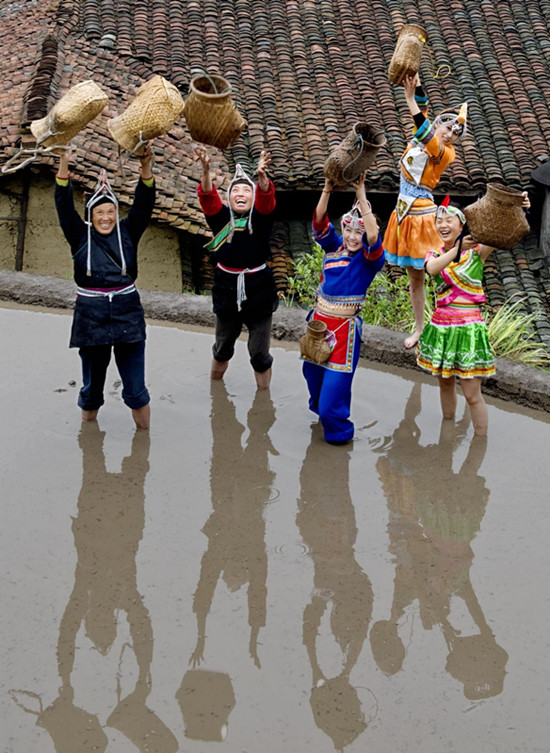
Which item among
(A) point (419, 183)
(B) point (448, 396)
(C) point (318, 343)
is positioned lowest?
(B) point (448, 396)

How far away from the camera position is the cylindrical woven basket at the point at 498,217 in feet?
17.1

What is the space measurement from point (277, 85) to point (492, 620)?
12311 mm

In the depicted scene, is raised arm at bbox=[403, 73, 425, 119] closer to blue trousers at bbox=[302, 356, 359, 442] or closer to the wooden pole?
blue trousers at bbox=[302, 356, 359, 442]

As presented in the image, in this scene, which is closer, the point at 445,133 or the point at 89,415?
the point at 89,415

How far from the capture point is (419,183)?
6340 millimetres

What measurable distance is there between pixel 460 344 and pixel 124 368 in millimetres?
1945

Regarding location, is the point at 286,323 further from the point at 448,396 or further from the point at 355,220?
the point at 355,220

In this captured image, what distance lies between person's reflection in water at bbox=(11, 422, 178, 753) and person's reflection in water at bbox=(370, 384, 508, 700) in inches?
36.9

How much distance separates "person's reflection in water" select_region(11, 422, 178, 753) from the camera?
3400 millimetres

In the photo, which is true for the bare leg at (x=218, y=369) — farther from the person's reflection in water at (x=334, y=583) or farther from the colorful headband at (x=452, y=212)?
the colorful headband at (x=452, y=212)

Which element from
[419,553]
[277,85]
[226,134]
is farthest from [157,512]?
[277,85]

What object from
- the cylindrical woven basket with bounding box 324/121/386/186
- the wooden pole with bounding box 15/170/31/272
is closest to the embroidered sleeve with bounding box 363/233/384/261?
the cylindrical woven basket with bounding box 324/121/386/186

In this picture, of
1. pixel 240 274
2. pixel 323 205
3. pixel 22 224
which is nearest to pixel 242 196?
pixel 240 274

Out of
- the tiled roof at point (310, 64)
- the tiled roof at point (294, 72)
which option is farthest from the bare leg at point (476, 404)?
the tiled roof at point (310, 64)
